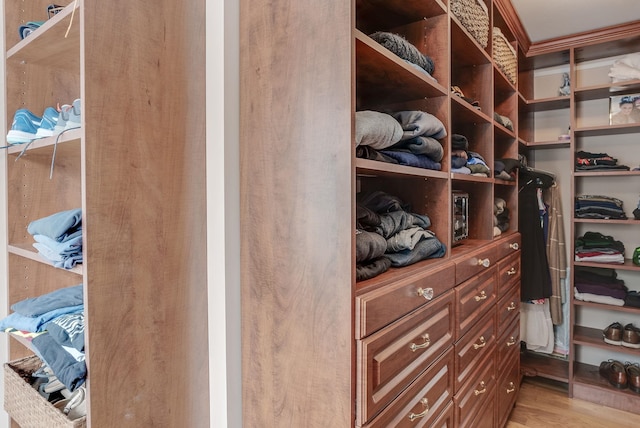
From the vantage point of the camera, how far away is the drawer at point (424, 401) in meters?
0.95

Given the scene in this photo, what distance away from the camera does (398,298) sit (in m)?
0.97

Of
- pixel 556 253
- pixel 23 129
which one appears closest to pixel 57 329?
pixel 23 129

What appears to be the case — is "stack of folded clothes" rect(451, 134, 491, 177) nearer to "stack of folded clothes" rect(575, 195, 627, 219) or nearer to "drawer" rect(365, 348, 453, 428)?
"drawer" rect(365, 348, 453, 428)

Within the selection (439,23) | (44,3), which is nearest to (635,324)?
(439,23)

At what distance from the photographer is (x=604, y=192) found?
2.68 metres

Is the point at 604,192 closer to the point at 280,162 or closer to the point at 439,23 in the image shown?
the point at 439,23

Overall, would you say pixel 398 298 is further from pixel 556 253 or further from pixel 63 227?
pixel 556 253

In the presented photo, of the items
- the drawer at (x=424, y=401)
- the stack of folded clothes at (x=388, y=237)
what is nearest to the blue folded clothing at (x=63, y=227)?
the stack of folded clothes at (x=388, y=237)

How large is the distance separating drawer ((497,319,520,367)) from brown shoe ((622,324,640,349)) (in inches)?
28.9

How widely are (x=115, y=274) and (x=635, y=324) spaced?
318 cm

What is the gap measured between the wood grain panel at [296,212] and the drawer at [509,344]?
53.6 inches

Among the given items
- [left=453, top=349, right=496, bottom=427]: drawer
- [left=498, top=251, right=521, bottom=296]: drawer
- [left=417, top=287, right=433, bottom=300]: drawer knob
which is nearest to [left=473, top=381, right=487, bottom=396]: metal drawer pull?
[left=453, top=349, right=496, bottom=427]: drawer

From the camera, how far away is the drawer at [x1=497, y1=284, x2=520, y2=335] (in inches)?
75.2

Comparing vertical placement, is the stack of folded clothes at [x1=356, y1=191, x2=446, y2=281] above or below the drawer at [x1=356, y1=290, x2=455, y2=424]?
above
